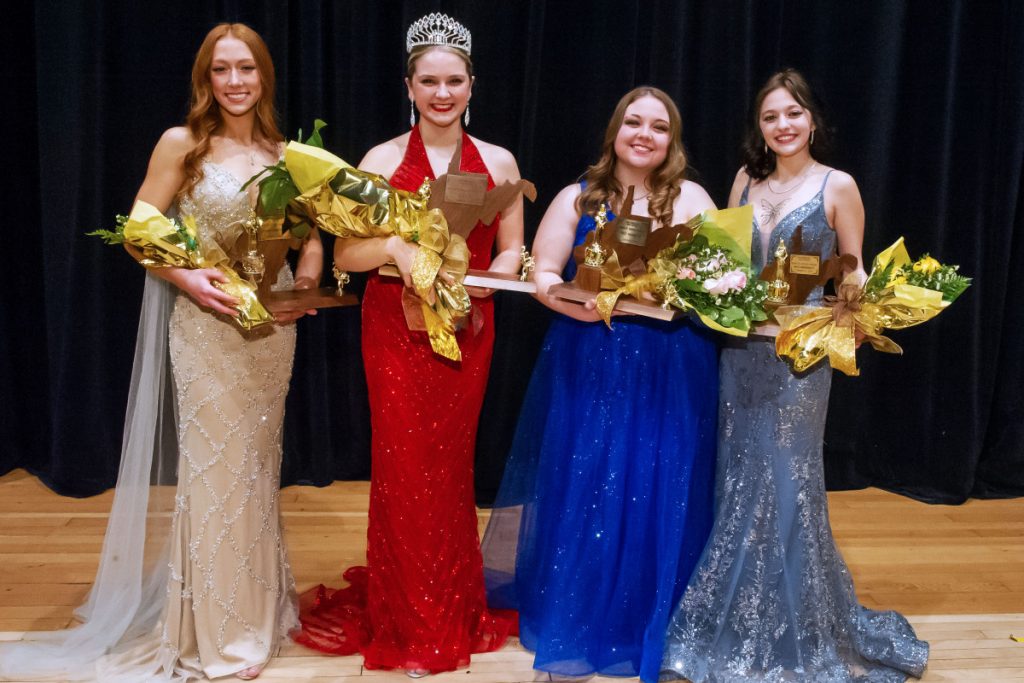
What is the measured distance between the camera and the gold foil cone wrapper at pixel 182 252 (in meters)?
2.67

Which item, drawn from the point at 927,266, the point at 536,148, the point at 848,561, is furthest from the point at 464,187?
the point at 848,561

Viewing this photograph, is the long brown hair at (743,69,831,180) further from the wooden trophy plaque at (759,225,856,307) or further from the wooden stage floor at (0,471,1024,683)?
the wooden stage floor at (0,471,1024,683)

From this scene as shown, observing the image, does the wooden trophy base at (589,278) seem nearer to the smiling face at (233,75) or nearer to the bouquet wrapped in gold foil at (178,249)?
the bouquet wrapped in gold foil at (178,249)

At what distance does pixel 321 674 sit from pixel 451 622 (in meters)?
0.46

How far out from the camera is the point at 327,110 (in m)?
4.31

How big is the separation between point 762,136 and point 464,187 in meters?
1.11

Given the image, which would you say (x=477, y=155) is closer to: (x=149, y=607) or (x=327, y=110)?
(x=327, y=110)

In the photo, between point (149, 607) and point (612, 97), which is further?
point (612, 97)

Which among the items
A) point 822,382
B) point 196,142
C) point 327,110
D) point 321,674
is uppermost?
point 327,110

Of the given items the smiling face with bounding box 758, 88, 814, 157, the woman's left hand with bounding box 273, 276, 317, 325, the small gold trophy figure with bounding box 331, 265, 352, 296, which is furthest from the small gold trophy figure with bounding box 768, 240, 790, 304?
the woman's left hand with bounding box 273, 276, 317, 325

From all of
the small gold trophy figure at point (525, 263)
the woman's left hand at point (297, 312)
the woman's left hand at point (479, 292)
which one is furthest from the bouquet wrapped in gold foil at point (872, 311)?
the woman's left hand at point (297, 312)

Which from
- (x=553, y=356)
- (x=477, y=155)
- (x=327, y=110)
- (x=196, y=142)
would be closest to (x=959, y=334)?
(x=553, y=356)

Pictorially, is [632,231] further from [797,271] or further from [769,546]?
[769,546]

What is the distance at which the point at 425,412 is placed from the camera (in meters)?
3.02
